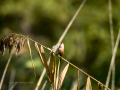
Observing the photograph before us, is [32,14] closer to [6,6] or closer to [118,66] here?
[6,6]

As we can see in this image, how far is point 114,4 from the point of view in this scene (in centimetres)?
534

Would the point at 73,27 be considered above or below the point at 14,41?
below

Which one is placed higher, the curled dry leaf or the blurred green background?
the curled dry leaf

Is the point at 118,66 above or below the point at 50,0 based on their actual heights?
below

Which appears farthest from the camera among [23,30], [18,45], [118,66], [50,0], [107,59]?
[23,30]

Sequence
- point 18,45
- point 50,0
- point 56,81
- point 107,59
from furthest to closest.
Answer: point 50,0, point 107,59, point 18,45, point 56,81

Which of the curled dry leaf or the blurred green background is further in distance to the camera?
the blurred green background

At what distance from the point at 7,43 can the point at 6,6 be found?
4959 millimetres

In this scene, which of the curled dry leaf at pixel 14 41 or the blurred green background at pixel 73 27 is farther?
the blurred green background at pixel 73 27

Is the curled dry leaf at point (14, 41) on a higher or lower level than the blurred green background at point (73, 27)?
higher

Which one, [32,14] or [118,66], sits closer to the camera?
[118,66]

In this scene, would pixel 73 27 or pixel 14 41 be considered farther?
pixel 73 27

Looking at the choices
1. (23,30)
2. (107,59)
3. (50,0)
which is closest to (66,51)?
(107,59)

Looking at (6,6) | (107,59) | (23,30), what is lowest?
(107,59)
